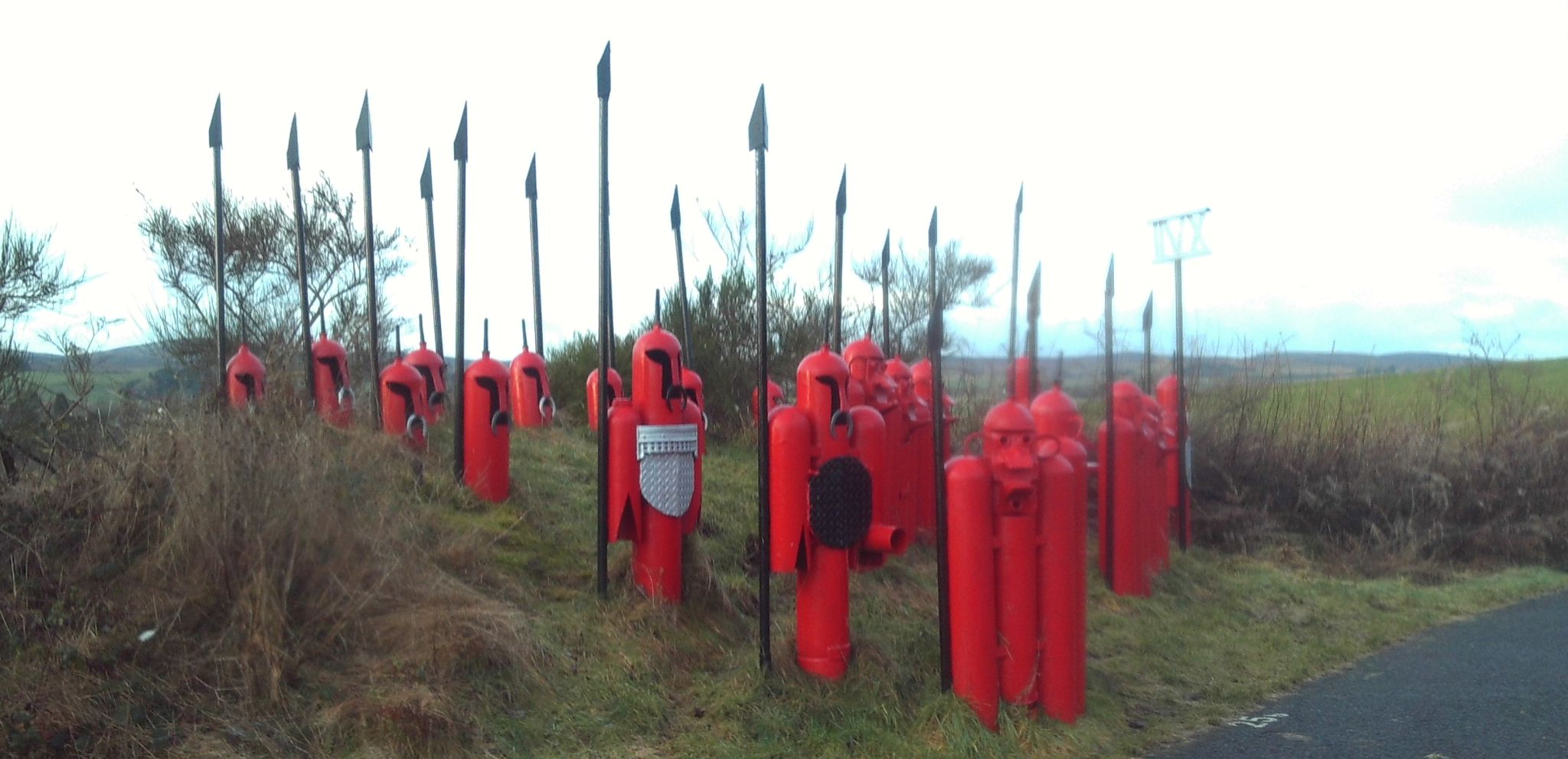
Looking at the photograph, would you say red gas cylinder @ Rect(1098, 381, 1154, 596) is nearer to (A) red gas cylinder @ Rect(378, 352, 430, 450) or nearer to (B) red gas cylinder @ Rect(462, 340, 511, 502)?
(B) red gas cylinder @ Rect(462, 340, 511, 502)

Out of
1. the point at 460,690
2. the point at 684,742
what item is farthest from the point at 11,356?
the point at 684,742

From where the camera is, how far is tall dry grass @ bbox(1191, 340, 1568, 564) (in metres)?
13.2

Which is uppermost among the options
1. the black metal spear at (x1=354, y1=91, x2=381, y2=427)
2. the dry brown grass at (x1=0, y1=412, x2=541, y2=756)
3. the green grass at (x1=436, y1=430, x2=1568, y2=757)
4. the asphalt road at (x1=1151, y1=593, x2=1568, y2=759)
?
the black metal spear at (x1=354, y1=91, x2=381, y2=427)

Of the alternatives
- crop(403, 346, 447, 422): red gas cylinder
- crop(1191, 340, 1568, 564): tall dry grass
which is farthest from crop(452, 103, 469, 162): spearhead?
crop(1191, 340, 1568, 564): tall dry grass

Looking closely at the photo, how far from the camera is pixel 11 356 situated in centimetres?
660

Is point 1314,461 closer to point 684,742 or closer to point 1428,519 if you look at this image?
point 1428,519

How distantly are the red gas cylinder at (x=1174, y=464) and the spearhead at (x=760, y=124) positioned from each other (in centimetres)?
556

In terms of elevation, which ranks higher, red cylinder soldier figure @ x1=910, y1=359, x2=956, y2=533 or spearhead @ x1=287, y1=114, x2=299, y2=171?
spearhead @ x1=287, y1=114, x2=299, y2=171

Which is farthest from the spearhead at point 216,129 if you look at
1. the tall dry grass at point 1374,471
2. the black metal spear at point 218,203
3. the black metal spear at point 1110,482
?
the tall dry grass at point 1374,471

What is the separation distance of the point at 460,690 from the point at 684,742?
3.20ft

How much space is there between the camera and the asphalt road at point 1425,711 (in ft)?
19.2

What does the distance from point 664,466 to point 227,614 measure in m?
2.40

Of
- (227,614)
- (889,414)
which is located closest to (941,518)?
(227,614)

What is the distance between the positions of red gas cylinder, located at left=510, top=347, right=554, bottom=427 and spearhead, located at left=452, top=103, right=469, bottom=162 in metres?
4.07
